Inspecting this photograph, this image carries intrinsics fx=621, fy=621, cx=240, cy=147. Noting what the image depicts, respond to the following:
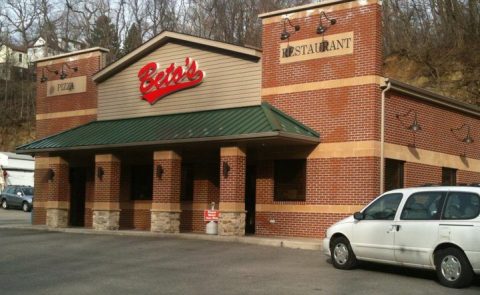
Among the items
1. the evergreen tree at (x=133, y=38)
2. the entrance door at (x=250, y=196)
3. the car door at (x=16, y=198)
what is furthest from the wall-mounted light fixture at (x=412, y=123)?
the evergreen tree at (x=133, y=38)

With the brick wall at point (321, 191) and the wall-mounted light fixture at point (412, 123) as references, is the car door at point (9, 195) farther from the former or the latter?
the wall-mounted light fixture at point (412, 123)

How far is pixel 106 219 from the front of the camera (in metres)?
21.9

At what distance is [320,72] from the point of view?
60.6ft

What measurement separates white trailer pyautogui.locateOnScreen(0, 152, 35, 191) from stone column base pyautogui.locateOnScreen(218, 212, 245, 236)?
40281mm

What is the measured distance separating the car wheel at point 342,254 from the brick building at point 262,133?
4667 mm

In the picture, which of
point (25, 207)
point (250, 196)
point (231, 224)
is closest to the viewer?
point (231, 224)

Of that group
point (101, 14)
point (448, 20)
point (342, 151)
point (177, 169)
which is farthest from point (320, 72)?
point (101, 14)

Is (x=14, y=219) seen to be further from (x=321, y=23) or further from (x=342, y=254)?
(x=342, y=254)

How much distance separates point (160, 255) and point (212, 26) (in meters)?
39.5

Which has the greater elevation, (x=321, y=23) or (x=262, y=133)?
(x=321, y=23)

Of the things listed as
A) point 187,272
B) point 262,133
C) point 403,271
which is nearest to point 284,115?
point 262,133

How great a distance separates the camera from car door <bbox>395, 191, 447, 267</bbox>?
11.0 m

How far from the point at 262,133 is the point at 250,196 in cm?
439

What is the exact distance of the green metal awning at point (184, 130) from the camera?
17.7 metres
